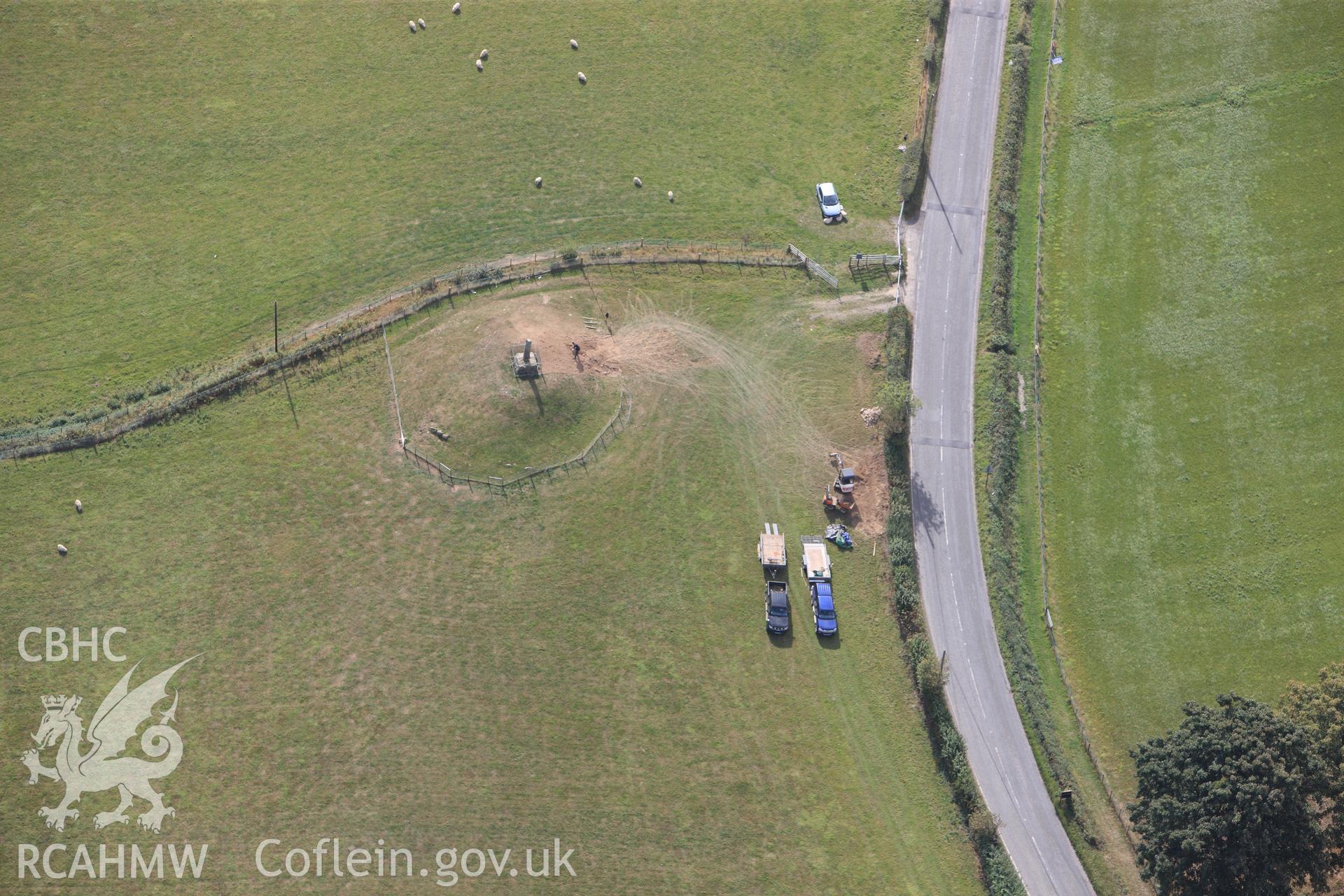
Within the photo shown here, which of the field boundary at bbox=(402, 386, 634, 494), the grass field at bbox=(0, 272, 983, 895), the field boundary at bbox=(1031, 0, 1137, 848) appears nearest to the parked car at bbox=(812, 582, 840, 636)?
the grass field at bbox=(0, 272, 983, 895)

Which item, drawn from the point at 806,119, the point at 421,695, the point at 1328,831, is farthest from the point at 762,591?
the point at 806,119

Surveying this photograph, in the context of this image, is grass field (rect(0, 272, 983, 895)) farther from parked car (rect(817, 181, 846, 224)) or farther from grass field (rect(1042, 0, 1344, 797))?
grass field (rect(1042, 0, 1344, 797))

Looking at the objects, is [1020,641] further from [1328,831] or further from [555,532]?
[555,532]

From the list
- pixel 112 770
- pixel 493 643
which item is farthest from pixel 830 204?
pixel 112 770

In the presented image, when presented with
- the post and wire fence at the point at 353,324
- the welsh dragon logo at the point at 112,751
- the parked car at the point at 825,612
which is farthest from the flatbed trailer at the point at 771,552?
the welsh dragon logo at the point at 112,751

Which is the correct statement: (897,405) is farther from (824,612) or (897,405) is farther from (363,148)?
(363,148)

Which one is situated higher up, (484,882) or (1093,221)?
(1093,221)
